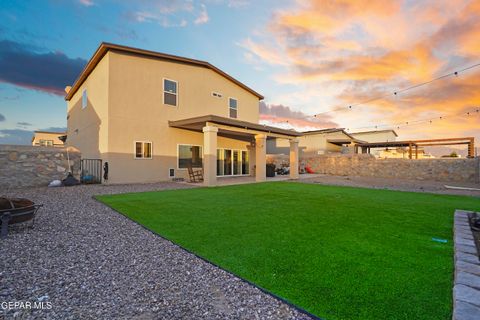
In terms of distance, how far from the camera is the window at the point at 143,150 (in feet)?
36.6

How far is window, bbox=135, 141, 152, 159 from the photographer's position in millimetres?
11164

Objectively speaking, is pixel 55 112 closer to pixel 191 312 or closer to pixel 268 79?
pixel 268 79

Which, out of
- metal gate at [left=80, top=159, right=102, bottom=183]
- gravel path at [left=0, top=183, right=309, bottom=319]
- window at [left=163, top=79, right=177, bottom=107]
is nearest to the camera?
gravel path at [left=0, top=183, right=309, bottom=319]

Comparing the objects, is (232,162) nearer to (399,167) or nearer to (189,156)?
(189,156)

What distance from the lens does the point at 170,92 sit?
40.7 ft

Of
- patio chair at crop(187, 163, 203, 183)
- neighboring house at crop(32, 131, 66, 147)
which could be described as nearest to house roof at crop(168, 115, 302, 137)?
patio chair at crop(187, 163, 203, 183)

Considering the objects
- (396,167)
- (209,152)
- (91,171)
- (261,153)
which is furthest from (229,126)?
(396,167)

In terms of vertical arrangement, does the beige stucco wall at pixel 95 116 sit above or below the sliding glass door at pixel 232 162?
above

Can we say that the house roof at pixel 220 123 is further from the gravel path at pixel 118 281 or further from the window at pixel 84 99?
the gravel path at pixel 118 281

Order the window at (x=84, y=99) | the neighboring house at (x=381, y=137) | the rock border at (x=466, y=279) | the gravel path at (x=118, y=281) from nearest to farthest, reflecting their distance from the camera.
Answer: the rock border at (x=466, y=279)
the gravel path at (x=118, y=281)
the window at (x=84, y=99)
the neighboring house at (x=381, y=137)

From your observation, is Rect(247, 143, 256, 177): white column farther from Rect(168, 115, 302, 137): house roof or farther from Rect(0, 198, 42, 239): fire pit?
Rect(0, 198, 42, 239): fire pit

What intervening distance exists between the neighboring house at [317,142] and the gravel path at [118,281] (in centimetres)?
2251

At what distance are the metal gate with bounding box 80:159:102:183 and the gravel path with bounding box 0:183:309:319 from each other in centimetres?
752

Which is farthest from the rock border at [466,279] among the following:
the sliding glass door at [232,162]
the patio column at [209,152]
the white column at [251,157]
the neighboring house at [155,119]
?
the white column at [251,157]
